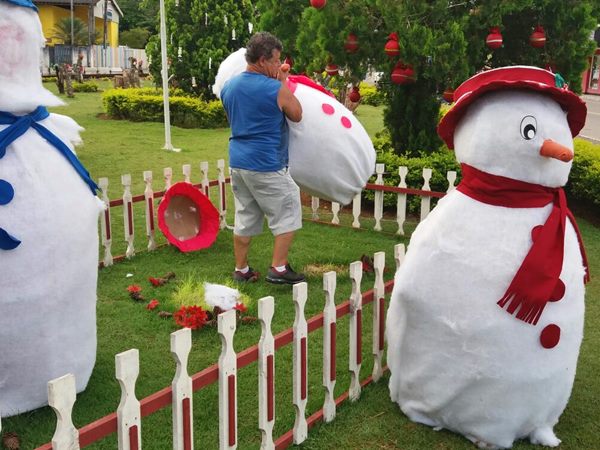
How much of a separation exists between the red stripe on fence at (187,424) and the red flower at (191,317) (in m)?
1.91

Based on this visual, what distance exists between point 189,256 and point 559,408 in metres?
3.97

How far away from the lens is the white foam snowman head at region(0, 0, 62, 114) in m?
3.28

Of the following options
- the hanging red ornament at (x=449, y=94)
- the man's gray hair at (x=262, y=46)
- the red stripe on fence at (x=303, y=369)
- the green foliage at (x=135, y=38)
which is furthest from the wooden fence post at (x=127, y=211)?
the green foliage at (x=135, y=38)

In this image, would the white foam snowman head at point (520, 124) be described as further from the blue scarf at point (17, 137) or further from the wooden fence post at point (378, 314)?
the blue scarf at point (17, 137)

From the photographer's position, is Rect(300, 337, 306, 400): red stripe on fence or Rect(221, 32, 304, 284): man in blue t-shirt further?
Rect(221, 32, 304, 284): man in blue t-shirt

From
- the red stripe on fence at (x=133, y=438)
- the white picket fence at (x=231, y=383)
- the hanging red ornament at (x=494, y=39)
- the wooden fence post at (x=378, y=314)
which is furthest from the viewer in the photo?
the hanging red ornament at (x=494, y=39)

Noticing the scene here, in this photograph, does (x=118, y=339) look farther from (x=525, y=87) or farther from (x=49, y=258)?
(x=525, y=87)

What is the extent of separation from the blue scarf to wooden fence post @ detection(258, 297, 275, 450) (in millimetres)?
1198

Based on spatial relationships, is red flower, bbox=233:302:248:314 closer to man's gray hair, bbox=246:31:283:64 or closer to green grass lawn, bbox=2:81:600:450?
green grass lawn, bbox=2:81:600:450

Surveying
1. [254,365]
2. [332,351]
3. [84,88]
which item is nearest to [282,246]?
[254,365]

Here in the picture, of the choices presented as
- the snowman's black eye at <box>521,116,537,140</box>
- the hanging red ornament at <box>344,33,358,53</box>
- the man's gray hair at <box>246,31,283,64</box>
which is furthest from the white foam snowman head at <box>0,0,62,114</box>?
the hanging red ornament at <box>344,33,358,53</box>

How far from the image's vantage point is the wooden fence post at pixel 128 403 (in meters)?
2.33

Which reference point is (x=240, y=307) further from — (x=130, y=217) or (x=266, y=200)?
(x=130, y=217)

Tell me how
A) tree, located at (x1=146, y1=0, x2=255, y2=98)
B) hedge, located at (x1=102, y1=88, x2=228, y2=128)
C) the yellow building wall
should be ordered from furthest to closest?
the yellow building wall < hedge, located at (x1=102, y1=88, x2=228, y2=128) < tree, located at (x1=146, y1=0, x2=255, y2=98)
